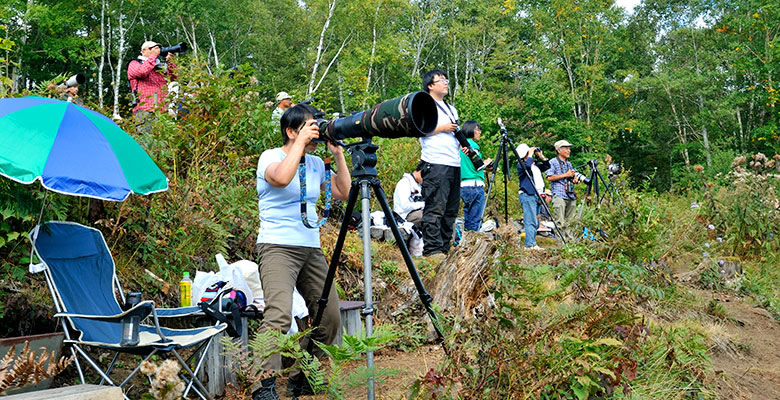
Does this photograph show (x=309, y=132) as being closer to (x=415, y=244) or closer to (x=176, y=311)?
(x=176, y=311)

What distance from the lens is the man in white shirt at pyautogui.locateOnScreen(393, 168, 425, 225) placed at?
7.09 m

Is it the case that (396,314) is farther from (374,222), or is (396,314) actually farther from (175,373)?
(175,373)

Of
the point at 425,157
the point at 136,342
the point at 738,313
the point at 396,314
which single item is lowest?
the point at 738,313

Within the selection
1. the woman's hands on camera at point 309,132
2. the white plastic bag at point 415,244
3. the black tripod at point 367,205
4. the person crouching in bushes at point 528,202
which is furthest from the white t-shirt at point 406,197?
the black tripod at point 367,205

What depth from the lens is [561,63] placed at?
30.0 m

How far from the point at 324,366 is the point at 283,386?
1.32 feet

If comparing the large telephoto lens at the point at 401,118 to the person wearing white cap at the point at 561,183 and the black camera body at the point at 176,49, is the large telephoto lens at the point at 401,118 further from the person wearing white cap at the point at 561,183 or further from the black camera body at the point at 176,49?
the person wearing white cap at the point at 561,183

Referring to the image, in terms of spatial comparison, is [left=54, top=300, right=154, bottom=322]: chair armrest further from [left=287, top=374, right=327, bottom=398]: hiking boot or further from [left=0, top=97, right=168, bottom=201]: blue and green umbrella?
[left=287, top=374, right=327, bottom=398]: hiking boot

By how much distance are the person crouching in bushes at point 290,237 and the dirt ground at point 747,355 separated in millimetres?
2359

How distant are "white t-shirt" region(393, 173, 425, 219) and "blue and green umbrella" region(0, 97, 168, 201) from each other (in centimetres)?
379

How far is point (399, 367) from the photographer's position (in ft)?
12.3

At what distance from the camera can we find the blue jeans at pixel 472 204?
23.4 feet

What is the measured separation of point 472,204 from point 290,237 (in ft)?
13.9

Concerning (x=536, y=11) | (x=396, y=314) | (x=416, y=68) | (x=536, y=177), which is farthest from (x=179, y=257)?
(x=536, y=11)
